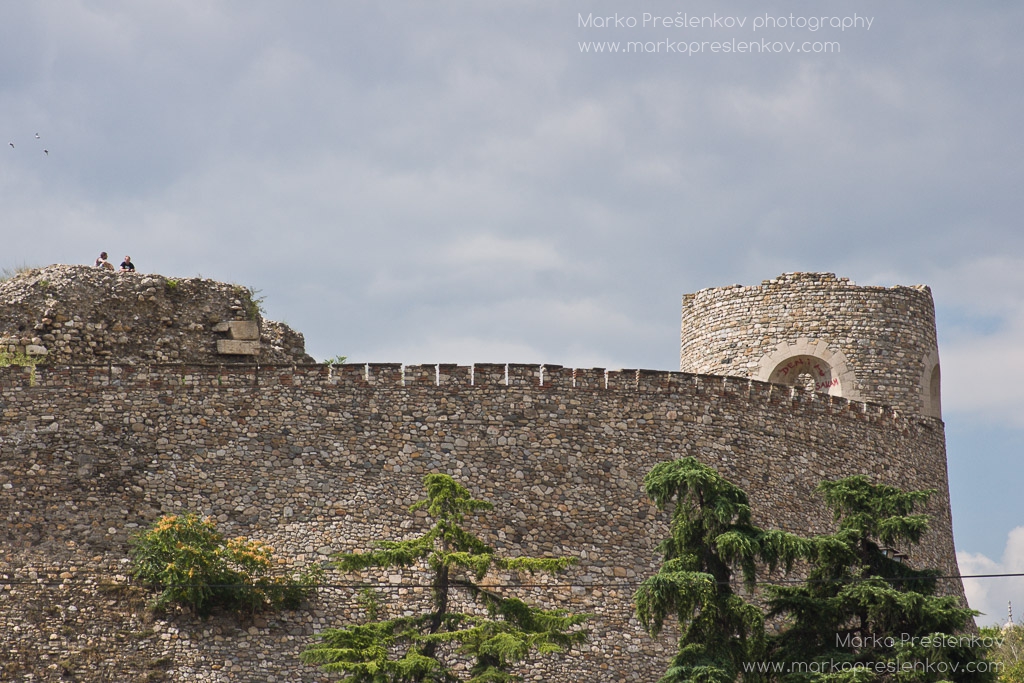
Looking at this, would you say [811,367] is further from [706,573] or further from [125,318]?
[125,318]

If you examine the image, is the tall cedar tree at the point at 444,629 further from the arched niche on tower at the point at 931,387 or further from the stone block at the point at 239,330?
the arched niche on tower at the point at 931,387

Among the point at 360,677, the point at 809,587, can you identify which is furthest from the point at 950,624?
the point at 360,677

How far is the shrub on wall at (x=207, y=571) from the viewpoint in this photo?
21297 mm

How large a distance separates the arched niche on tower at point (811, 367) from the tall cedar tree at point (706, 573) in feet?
26.6

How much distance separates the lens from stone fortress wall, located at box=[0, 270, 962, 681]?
21.4m

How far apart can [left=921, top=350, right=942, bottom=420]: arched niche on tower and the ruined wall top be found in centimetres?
1091

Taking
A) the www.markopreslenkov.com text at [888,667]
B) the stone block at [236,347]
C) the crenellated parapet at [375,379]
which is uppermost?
the stone block at [236,347]

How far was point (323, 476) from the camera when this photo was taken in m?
22.8

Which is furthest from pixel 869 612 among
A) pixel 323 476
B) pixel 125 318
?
pixel 125 318

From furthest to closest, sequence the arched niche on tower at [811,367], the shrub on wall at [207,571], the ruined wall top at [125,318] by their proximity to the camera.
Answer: the arched niche on tower at [811,367]
the ruined wall top at [125,318]
the shrub on wall at [207,571]

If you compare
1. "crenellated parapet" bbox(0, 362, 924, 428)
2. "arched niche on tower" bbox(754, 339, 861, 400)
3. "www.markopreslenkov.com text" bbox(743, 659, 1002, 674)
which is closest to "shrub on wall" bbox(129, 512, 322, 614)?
"crenellated parapet" bbox(0, 362, 924, 428)

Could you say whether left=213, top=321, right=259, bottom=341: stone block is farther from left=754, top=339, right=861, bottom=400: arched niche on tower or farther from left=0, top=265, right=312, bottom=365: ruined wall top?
left=754, top=339, right=861, bottom=400: arched niche on tower

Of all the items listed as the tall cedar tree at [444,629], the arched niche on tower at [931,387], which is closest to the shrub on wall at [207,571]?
the tall cedar tree at [444,629]

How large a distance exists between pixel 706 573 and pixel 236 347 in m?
8.83
